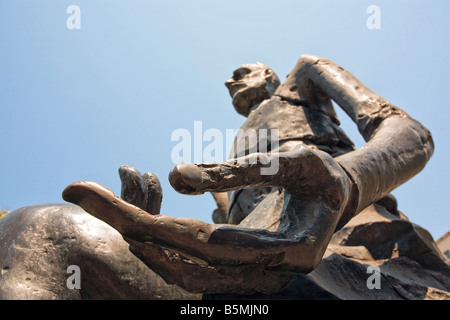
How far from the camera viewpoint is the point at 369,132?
8.95 feet

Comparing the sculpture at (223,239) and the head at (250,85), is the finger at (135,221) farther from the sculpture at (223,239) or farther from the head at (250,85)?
the head at (250,85)

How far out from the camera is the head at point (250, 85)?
3.94 metres

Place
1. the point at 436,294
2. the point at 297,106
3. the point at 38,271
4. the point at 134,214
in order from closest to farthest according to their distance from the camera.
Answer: the point at 134,214 → the point at 38,271 → the point at 436,294 → the point at 297,106

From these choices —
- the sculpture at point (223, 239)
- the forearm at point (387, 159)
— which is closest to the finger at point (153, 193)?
the sculpture at point (223, 239)

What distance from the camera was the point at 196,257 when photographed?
1.55m

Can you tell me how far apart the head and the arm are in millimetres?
358

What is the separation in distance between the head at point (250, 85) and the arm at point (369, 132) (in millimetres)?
358

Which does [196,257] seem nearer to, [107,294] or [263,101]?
[107,294]

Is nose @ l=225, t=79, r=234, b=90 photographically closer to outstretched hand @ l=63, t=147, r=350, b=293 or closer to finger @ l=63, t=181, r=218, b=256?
outstretched hand @ l=63, t=147, r=350, b=293

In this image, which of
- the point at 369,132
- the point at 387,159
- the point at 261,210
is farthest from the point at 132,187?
the point at 369,132

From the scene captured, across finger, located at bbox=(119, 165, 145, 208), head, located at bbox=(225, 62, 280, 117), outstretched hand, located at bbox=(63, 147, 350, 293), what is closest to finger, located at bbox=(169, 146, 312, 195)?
outstretched hand, located at bbox=(63, 147, 350, 293)

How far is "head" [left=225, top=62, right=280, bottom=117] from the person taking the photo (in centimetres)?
394

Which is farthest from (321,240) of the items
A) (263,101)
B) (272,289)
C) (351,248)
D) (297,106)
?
(263,101)
